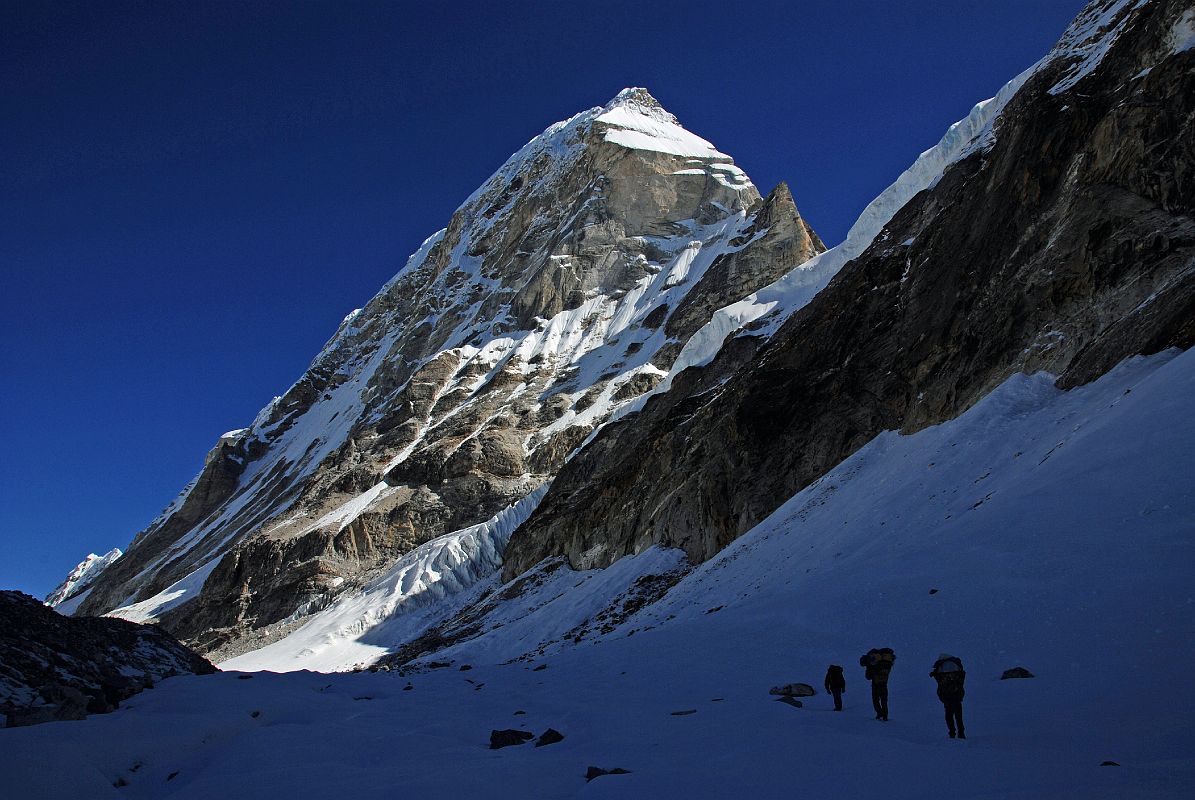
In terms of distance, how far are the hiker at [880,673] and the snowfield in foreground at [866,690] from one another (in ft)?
0.63

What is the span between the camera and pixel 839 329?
3478 centimetres

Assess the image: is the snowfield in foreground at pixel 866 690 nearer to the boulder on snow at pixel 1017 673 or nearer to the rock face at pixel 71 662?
the boulder on snow at pixel 1017 673

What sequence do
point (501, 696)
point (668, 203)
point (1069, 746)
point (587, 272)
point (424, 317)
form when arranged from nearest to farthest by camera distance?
point (1069, 746)
point (501, 696)
point (587, 272)
point (668, 203)
point (424, 317)

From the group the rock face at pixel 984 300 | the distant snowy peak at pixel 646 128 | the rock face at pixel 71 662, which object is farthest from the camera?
the distant snowy peak at pixel 646 128

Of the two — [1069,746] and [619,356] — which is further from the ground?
[619,356]

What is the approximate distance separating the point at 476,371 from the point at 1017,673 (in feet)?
320

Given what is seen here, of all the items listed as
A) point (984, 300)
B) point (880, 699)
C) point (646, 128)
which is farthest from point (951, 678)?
point (646, 128)

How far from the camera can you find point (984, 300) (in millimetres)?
25516

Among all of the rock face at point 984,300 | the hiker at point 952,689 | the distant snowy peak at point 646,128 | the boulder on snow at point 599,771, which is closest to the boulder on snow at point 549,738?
the boulder on snow at point 599,771

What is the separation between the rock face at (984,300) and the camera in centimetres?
2000

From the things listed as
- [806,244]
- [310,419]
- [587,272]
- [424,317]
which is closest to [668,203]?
[587,272]

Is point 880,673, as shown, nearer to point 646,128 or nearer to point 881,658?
point 881,658

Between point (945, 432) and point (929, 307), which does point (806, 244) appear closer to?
point (929, 307)

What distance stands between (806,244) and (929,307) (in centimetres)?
5941
